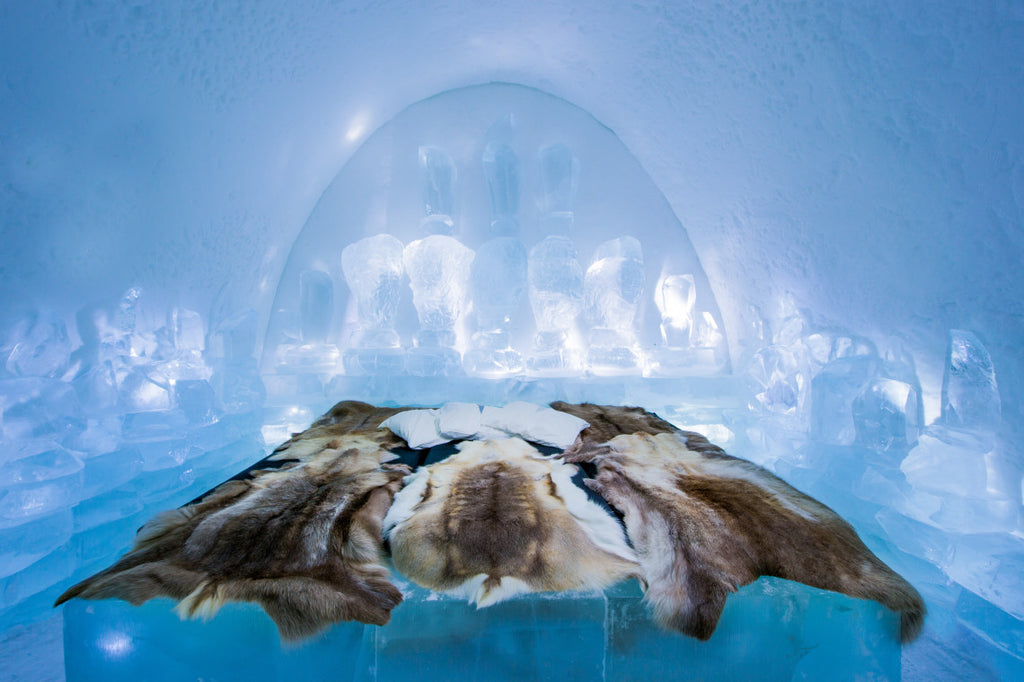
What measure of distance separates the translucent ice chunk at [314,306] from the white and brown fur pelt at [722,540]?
2547 mm

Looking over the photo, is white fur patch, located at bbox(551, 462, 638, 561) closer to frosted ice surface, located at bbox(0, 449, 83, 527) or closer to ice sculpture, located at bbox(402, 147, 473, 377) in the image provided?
frosted ice surface, located at bbox(0, 449, 83, 527)

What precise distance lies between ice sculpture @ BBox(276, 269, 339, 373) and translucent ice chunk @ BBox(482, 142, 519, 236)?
1317 mm

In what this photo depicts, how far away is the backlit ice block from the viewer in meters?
0.89

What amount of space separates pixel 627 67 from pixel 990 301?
→ 95.8 inches

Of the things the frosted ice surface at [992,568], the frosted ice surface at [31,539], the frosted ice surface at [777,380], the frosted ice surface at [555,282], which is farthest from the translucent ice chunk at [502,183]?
the frosted ice surface at [992,568]

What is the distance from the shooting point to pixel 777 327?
2930mm

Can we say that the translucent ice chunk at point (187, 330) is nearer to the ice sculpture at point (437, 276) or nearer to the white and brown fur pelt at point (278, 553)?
the ice sculpture at point (437, 276)

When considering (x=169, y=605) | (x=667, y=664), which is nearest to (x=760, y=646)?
(x=667, y=664)

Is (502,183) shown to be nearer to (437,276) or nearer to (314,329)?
(437,276)

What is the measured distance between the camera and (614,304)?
351cm

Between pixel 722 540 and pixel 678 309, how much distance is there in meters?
2.70

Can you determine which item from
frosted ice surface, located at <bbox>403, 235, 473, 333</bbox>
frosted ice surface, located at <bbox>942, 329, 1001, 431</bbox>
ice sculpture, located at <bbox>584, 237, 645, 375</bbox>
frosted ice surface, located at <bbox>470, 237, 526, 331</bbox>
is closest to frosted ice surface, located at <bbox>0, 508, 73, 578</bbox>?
frosted ice surface, located at <bbox>403, 235, 473, 333</bbox>

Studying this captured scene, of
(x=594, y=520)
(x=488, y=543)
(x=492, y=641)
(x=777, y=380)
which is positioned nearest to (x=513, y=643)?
(x=492, y=641)

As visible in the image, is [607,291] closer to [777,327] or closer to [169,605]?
[777,327]
